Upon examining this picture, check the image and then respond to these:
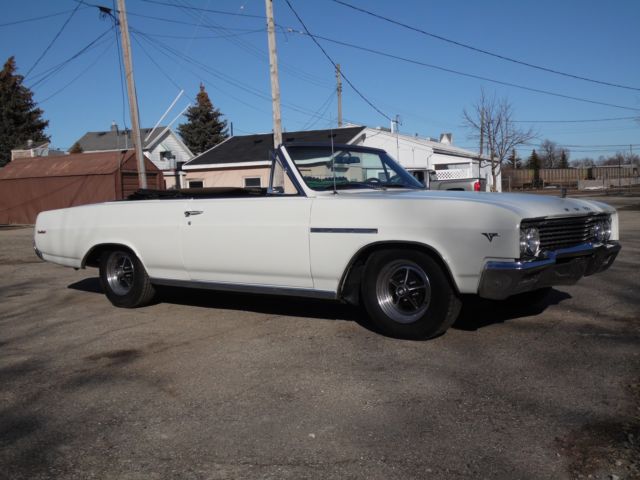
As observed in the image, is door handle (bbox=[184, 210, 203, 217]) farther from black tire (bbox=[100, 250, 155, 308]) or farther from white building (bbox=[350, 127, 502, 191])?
white building (bbox=[350, 127, 502, 191])

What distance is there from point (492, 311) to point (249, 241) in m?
2.46

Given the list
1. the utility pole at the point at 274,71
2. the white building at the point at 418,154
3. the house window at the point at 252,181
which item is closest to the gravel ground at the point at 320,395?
the utility pole at the point at 274,71

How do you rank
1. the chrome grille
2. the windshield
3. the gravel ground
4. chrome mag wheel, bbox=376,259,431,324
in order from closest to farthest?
1. the gravel ground
2. the chrome grille
3. chrome mag wheel, bbox=376,259,431,324
4. the windshield

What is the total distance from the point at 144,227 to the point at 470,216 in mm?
3368

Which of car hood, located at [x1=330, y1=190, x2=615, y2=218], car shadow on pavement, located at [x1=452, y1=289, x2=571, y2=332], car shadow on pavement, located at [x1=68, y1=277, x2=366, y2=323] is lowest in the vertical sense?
car shadow on pavement, located at [x1=452, y1=289, x2=571, y2=332]

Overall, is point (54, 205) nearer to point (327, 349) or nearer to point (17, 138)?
point (327, 349)

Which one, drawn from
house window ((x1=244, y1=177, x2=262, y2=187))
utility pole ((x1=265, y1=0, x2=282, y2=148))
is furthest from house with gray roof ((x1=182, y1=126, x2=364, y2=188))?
utility pole ((x1=265, y1=0, x2=282, y2=148))

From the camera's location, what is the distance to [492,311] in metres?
5.72

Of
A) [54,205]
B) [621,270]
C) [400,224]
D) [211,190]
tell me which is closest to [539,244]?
[400,224]

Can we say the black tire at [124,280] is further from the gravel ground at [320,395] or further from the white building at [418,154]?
the white building at [418,154]

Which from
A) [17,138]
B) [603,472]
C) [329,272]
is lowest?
[603,472]

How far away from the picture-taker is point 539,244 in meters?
4.27

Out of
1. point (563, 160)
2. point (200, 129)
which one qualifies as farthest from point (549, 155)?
point (200, 129)

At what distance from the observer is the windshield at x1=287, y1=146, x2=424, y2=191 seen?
5.40m
